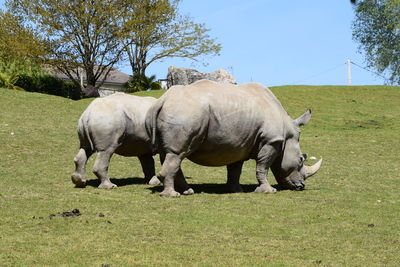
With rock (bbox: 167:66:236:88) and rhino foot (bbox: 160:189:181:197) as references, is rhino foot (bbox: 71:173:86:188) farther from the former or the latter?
rock (bbox: 167:66:236:88)

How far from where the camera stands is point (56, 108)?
2709cm

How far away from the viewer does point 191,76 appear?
1503 inches

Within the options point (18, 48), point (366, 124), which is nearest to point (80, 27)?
point (18, 48)

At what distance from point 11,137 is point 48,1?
2591 cm

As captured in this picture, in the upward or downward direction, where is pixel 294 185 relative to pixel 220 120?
downward

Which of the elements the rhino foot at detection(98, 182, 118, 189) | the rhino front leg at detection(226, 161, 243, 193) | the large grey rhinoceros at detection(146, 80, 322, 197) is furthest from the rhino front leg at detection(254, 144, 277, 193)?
the rhino foot at detection(98, 182, 118, 189)

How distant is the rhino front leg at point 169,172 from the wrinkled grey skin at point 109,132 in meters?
1.61

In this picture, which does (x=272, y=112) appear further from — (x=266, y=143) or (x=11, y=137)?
(x=11, y=137)

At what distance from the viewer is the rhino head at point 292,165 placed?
12.4 metres

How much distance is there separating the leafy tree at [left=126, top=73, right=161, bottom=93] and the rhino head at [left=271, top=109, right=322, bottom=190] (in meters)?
29.8

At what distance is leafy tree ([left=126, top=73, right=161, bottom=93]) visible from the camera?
41938 mm

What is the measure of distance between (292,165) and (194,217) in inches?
148

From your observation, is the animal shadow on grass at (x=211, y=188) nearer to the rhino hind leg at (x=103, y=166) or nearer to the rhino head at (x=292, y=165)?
the rhino head at (x=292, y=165)

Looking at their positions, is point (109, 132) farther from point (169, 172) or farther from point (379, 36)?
point (379, 36)
